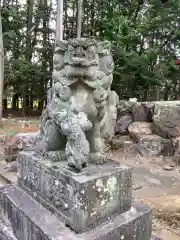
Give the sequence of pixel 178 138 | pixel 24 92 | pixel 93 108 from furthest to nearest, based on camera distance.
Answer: pixel 24 92 < pixel 178 138 < pixel 93 108

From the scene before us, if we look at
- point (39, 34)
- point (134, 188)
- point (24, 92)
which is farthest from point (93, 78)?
point (39, 34)

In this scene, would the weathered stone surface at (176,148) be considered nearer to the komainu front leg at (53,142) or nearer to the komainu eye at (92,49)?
the komainu front leg at (53,142)

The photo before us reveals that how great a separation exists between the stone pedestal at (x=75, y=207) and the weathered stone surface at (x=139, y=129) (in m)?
3.58

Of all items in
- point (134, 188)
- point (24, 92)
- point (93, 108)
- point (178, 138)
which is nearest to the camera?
point (93, 108)

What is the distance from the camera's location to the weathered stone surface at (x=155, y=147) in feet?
16.1

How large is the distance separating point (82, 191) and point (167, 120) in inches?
158

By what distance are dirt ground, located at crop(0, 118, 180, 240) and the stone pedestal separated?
1.99ft

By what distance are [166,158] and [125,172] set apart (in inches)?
137

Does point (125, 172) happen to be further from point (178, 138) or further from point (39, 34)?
point (39, 34)

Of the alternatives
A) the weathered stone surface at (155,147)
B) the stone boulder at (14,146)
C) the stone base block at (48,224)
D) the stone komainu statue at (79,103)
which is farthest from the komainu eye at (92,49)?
the weathered stone surface at (155,147)

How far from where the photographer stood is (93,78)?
1.49 m

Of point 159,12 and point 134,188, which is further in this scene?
point 159,12

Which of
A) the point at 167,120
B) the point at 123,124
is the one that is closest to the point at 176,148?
the point at 167,120

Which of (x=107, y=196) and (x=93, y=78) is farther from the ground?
(x=93, y=78)
